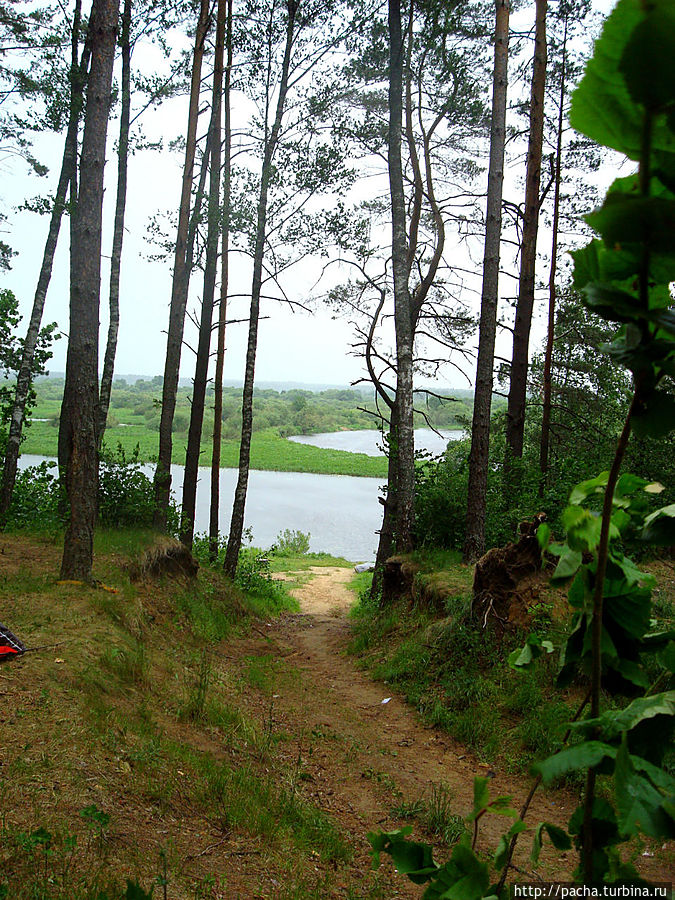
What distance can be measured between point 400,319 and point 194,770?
7051 millimetres

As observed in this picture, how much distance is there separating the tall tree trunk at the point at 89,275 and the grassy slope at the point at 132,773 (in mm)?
795

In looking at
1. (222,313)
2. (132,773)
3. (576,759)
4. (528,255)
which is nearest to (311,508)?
(222,313)

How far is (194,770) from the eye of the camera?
3.70 m

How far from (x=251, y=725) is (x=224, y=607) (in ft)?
14.9

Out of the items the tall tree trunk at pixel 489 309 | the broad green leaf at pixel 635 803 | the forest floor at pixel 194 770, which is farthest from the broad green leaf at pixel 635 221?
the tall tree trunk at pixel 489 309

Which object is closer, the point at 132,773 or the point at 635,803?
the point at 635,803

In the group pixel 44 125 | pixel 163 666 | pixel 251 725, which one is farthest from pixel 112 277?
pixel 251 725

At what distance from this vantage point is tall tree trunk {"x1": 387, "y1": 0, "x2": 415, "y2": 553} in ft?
29.9

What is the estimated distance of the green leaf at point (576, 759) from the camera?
651mm

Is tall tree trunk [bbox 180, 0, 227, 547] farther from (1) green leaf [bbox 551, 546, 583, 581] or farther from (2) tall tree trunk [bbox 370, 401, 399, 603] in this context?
(1) green leaf [bbox 551, 546, 583, 581]

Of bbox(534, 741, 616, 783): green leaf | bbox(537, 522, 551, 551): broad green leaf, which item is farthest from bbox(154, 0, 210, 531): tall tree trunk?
bbox(534, 741, 616, 783): green leaf

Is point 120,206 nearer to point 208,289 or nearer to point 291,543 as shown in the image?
point 208,289

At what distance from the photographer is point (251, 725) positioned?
194 inches

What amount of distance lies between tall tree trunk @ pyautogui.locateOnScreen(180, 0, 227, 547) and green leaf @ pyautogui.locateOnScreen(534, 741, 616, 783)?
36.5 feet
